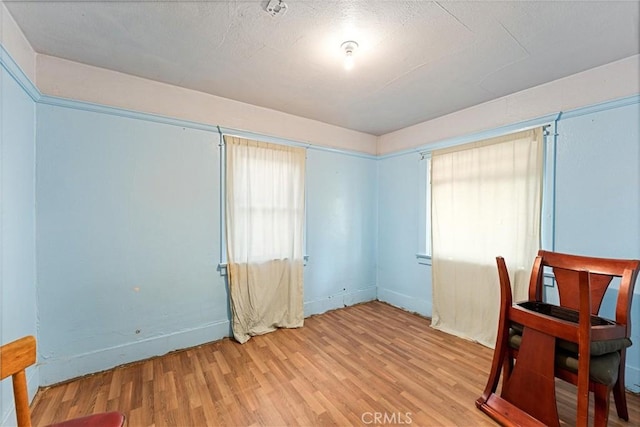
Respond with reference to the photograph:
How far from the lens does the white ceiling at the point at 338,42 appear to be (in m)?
1.55

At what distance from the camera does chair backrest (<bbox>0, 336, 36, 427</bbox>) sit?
944 mm

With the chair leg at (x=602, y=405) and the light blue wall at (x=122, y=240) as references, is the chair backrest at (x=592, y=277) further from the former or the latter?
the light blue wall at (x=122, y=240)

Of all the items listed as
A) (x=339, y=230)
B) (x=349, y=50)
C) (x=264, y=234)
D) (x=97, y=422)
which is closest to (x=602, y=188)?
(x=349, y=50)

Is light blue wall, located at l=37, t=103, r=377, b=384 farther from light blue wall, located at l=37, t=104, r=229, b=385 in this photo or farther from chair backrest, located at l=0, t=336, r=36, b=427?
chair backrest, located at l=0, t=336, r=36, b=427

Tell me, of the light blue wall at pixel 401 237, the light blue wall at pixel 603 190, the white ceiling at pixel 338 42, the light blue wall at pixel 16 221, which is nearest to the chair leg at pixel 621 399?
the light blue wall at pixel 603 190

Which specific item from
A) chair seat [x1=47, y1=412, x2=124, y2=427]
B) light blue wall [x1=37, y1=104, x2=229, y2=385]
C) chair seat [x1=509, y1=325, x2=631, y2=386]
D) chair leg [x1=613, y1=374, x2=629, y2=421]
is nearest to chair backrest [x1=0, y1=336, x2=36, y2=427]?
chair seat [x1=47, y1=412, x2=124, y2=427]

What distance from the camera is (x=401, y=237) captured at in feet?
12.2

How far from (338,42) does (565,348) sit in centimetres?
238

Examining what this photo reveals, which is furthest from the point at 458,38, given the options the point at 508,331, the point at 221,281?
the point at 221,281

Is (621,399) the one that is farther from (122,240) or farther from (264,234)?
(122,240)

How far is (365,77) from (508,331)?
2.25 metres

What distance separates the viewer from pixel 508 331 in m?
1.83

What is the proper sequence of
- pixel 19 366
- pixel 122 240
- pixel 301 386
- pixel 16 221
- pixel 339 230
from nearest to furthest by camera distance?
1. pixel 19 366
2. pixel 16 221
3. pixel 301 386
4. pixel 122 240
5. pixel 339 230

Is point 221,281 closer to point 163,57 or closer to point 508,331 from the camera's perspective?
point 163,57
